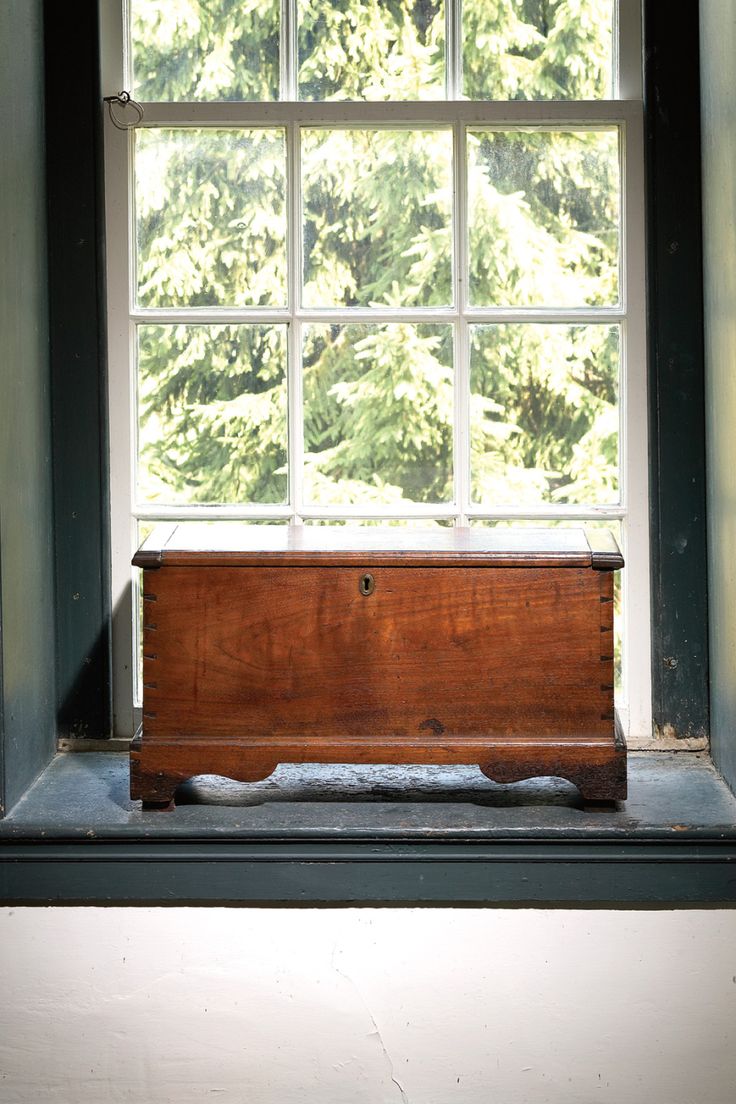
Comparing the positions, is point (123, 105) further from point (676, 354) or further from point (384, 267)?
point (676, 354)

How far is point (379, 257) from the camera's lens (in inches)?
93.7

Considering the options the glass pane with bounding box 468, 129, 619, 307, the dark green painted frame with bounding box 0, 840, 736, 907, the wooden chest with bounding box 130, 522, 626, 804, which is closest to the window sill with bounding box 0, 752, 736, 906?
the dark green painted frame with bounding box 0, 840, 736, 907

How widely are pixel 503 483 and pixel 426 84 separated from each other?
0.81 metres

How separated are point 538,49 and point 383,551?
1.11 m

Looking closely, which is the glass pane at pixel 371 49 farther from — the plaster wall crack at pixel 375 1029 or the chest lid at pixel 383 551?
the plaster wall crack at pixel 375 1029

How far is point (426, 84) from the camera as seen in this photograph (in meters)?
2.36

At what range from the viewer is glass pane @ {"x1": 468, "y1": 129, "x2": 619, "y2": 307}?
236cm

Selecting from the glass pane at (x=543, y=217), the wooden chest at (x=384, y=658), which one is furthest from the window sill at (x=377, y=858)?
the glass pane at (x=543, y=217)

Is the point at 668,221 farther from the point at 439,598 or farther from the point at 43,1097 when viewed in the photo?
the point at 43,1097

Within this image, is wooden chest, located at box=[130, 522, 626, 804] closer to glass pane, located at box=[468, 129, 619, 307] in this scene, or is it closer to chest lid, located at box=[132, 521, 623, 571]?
chest lid, located at box=[132, 521, 623, 571]

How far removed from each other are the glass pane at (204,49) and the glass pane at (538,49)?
0.39 m

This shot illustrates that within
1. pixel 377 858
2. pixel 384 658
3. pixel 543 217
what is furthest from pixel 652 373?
pixel 377 858

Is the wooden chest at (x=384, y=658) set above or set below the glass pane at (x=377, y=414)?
below

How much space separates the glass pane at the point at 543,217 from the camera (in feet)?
7.75
